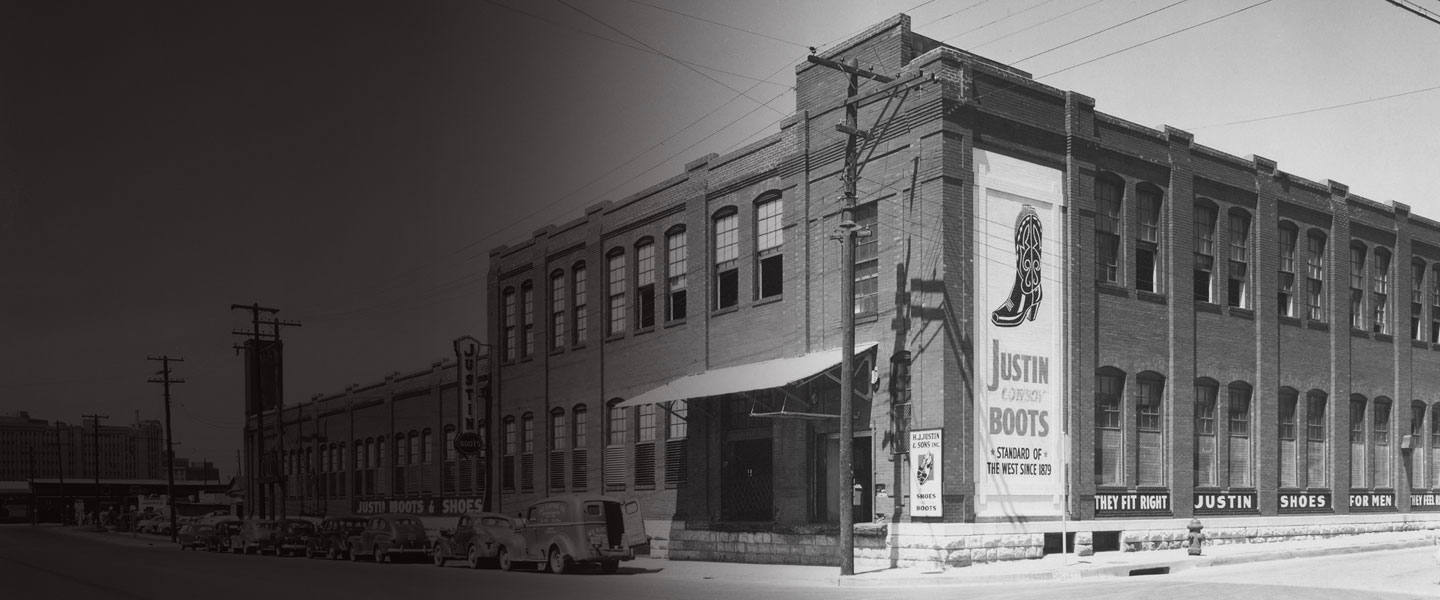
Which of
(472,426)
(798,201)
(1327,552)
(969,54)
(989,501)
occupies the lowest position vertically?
(1327,552)

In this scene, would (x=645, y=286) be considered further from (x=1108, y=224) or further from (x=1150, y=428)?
(x=1150, y=428)

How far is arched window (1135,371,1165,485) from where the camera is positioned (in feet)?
91.7

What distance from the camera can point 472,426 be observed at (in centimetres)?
1809

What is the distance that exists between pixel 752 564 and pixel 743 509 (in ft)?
7.18

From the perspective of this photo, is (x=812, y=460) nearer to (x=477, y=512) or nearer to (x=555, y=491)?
(x=555, y=491)

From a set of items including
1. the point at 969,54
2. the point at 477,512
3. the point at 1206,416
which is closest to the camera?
the point at 477,512

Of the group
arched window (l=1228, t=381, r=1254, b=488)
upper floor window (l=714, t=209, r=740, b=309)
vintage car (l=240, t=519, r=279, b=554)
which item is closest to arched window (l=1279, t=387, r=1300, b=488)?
arched window (l=1228, t=381, r=1254, b=488)

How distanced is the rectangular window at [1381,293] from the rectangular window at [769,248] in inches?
776

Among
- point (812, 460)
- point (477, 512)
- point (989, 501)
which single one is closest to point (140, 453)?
point (477, 512)

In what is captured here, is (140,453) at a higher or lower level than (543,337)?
lower

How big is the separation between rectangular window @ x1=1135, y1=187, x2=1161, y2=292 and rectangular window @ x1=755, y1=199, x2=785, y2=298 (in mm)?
8534

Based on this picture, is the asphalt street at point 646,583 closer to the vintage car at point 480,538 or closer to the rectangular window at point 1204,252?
the vintage car at point 480,538

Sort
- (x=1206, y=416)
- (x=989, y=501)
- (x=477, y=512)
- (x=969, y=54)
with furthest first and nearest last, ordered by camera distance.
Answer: (x=1206, y=416), (x=969, y=54), (x=989, y=501), (x=477, y=512)

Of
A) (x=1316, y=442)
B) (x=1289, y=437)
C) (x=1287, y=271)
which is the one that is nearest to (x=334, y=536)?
(x=1289, y=437)
